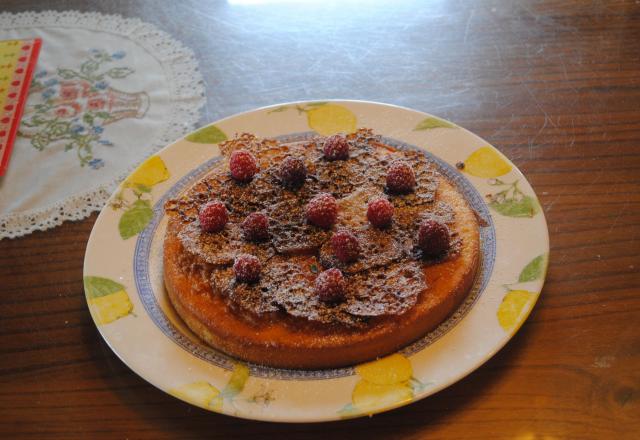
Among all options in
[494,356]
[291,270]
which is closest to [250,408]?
[291,270]

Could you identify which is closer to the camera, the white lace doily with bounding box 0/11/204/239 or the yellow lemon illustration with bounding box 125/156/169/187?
the yellow lemon illustration with bounding box 125/156/169/187

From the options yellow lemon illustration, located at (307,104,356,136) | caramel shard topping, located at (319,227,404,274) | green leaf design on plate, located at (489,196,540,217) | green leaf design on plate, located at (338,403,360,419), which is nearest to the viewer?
green leaf design on plate, located at (338,403,360,419)

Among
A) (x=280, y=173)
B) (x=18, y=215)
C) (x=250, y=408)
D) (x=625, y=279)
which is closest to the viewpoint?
(x=250, y=408)

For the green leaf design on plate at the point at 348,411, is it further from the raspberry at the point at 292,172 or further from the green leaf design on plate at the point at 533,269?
the raspberry at the point at 292,172

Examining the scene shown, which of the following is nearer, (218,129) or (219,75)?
(218,129)

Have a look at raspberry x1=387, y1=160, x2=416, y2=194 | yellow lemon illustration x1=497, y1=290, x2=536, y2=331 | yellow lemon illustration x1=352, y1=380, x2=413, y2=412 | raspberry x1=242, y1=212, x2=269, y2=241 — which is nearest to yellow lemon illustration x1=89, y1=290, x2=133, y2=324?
raspberry x1=242, y1=212, x2=269, y2=241

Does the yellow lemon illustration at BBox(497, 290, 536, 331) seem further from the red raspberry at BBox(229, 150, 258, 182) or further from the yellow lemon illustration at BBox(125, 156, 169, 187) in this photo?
the yellow lemon illustration at BBox(125, 156, 169, 187)

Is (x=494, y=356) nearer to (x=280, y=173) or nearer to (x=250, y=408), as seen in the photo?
(x=250, y=408)

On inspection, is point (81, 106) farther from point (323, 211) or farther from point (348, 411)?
point (348, 411)

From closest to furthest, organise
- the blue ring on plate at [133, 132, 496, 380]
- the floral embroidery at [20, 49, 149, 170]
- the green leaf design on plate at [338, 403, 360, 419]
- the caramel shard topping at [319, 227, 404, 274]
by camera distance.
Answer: the green leaf design on plate at [338, 403, 360, 419] < the blue ring on plate at [133, 132, 496, 380] < the caramel shard topping at [319, 227, 404, 274] < the floral embroidery at [20, 49, 149, 170]
